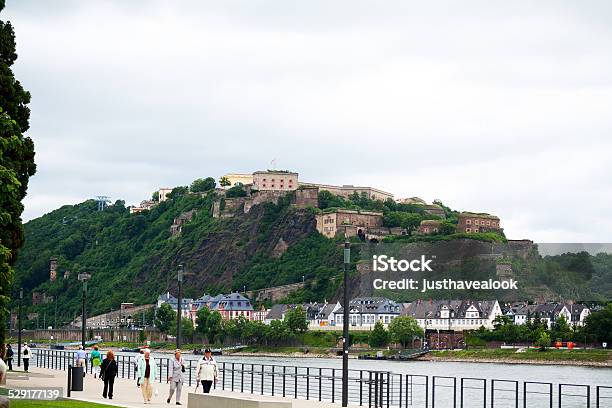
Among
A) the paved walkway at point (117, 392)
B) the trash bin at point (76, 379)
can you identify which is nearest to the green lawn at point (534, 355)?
the paved walkway at point (117, 392)

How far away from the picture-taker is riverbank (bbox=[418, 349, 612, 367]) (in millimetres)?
109625

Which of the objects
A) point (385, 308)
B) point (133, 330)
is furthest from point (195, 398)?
point (133, 330)

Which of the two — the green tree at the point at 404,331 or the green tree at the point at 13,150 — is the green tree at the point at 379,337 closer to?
the green tree at the point at 404,331

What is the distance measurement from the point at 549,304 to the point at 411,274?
28.4m

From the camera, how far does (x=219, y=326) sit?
164 metres

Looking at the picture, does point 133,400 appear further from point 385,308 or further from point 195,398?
point 385,308

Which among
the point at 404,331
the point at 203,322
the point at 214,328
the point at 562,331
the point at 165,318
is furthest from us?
the point at 165,318

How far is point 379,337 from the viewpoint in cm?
14000

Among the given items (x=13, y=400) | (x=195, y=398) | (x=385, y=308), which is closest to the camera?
(x=13, y=400)

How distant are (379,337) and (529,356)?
90.5 feet

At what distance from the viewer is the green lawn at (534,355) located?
11031 centimetres

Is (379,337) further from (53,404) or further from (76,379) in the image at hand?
(53,404)

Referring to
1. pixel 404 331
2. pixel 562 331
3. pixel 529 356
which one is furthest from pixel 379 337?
pixel 529 356

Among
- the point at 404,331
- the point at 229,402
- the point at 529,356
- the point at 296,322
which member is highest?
the point at 229,402
